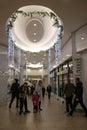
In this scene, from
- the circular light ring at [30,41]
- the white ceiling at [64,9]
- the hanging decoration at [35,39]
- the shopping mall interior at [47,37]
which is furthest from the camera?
the circular light ring at [30,41]

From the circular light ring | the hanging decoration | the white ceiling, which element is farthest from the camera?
the circular light ring

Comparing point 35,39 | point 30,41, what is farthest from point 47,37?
point 30,41

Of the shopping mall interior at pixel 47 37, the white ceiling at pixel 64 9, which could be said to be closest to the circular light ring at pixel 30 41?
the shopping mall interior at pixel 47 37

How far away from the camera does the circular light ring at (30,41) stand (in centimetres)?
1695

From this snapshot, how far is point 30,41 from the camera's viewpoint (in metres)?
21.5

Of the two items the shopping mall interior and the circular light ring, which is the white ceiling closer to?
the shopping mall interior

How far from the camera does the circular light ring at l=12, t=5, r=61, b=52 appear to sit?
55.6 feet

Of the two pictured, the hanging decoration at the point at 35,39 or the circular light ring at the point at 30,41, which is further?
the circular light ring at the point at 30,41

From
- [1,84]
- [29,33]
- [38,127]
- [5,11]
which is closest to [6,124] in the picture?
[38,127]

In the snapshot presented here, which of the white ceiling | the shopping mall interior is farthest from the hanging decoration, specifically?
the white ceiling

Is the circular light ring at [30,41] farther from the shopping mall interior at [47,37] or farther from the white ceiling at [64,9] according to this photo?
the white ceiling at [64,9]

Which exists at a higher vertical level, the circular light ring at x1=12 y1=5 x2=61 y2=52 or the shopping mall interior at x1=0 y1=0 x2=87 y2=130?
the circular light ring at x1=12 y1=5 x2=61 y2=52

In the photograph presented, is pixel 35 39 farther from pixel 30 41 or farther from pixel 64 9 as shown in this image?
pixel 64 9

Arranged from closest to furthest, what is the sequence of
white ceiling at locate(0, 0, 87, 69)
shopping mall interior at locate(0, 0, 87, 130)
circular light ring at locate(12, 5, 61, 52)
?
shopping mall interior at locate(0, 0, 87, 130), white ceiling at locate(0, 0, 87, 69), circular light ring at locate(12, 5, 61, 52)
